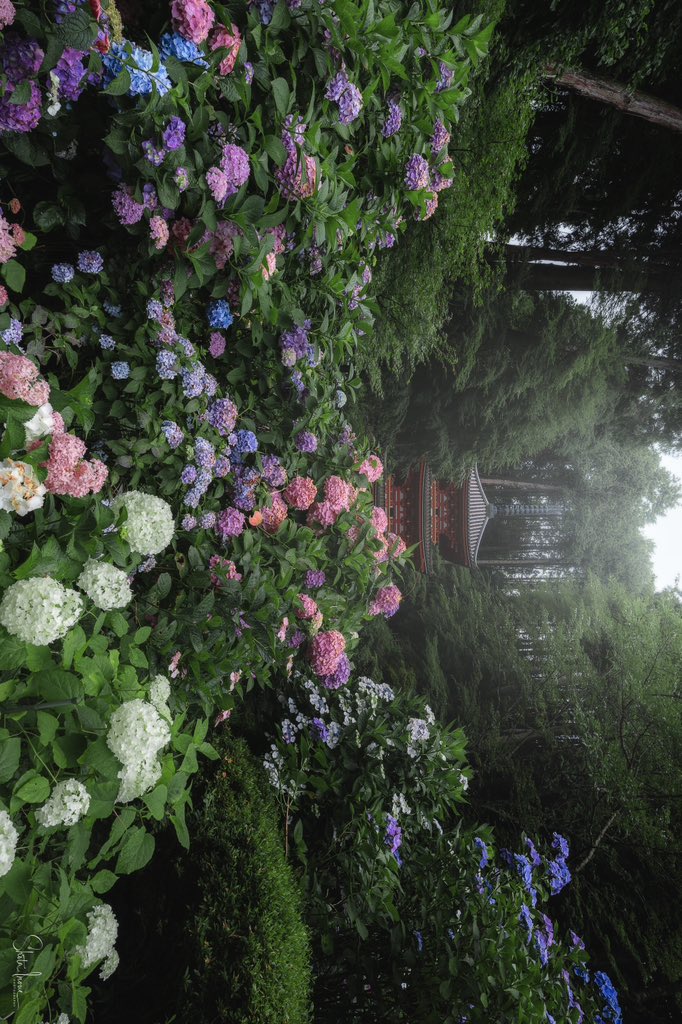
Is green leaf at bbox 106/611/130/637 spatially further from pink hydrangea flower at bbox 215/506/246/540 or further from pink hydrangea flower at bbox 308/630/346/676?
pink hydrangea flower at bbox 308/630/346/676

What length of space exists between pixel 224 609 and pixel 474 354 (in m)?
2.77

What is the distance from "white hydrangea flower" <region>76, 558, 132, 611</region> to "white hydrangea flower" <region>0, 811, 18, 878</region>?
0.40m

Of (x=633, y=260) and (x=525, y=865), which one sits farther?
(x=633, y=260)

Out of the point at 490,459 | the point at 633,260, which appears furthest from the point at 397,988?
the point at 633,260

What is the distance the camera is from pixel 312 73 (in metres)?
1.52

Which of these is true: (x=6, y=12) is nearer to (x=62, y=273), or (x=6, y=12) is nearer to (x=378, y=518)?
(x=62, y=273)

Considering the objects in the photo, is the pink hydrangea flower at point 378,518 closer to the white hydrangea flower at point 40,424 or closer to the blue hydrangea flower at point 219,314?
the blue hydrangea flower at point 219,314

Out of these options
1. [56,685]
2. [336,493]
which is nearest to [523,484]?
[336,493]

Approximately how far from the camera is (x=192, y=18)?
1.21 metres

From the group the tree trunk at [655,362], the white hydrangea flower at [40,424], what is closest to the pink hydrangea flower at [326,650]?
the white hydrangea flower at [40,424]

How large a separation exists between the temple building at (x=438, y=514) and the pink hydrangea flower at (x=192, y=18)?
3028mm

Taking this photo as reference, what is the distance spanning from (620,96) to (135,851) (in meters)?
4.23

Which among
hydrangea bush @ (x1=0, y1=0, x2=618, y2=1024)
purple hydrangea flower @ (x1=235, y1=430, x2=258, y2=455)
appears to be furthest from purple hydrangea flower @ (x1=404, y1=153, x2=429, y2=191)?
purple hydrangea flower @ (x1=235, y1=430, x2=258, y2=455)

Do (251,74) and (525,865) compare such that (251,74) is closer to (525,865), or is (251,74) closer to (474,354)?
(474,354)
